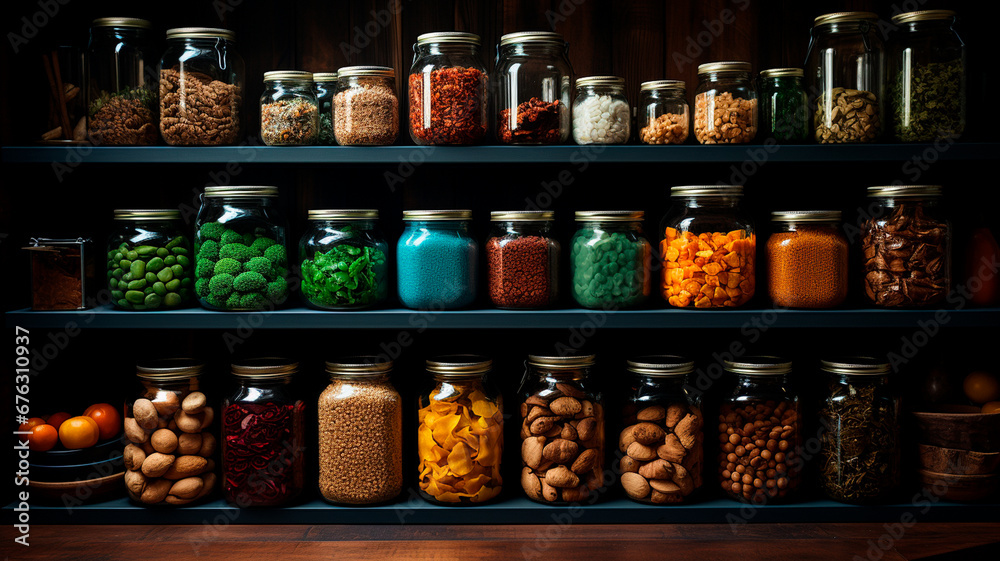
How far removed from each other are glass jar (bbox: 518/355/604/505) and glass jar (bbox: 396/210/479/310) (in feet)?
0.74

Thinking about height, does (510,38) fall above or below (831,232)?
above

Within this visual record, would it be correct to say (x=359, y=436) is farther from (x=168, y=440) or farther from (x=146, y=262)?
(x=146, y=262)

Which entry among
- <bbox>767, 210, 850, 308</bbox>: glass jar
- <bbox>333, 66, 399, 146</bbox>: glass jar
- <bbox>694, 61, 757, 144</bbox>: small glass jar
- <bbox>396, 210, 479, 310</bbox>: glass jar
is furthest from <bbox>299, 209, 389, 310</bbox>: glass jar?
<bbox>767, 210, 850, 308</bbox>: glass jar

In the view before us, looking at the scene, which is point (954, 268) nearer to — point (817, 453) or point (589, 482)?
point (817, 453)

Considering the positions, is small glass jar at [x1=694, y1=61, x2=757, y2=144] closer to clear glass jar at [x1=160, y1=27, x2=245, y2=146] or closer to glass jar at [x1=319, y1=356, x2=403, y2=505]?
glass jar at [x1=319, y1=356, x2=403, y2=505]

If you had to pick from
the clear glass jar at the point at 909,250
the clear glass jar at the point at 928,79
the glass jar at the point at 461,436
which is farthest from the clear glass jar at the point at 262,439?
the clear glass jar at the point at 928,79

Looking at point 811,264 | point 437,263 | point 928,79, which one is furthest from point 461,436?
point 928,79

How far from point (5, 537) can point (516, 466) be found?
1.10m

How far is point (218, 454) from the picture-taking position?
1.64 m

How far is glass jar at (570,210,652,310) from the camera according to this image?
156 cm

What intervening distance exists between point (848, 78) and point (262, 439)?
1.48 metres

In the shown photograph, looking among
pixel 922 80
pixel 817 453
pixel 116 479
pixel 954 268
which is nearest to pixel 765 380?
pixel 817 453

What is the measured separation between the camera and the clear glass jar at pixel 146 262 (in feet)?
5.18

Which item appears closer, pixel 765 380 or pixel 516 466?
pixel 765 380
